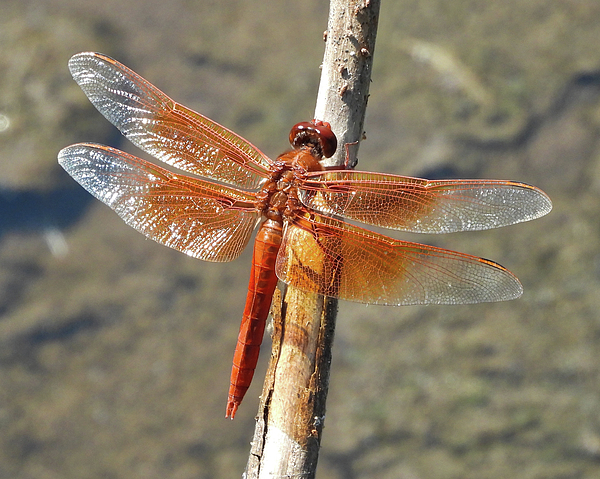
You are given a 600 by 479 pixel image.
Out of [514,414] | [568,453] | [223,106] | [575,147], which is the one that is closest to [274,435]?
[514,414]

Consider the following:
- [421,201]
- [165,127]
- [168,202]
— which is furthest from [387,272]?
[165,127]

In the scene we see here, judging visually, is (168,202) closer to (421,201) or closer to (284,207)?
(284,207)

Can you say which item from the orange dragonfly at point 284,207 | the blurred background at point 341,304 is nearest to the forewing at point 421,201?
the orange dragonfly at point 284,207

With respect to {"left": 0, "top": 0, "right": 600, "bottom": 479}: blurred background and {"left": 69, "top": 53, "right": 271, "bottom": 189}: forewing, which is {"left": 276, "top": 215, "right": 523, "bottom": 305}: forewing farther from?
{"left": 0, "top": 0, "right": 600, "bottom": 479}: blurred background

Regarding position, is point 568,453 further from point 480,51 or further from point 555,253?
point 480,51

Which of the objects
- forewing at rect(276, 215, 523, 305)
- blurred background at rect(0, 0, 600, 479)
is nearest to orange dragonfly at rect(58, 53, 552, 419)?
forewing at rect(276, 215, 523, 305)

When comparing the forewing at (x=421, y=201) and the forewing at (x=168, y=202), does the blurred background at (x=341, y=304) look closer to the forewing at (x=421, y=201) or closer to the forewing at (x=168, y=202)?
the forewing at (x=168, y=202)
